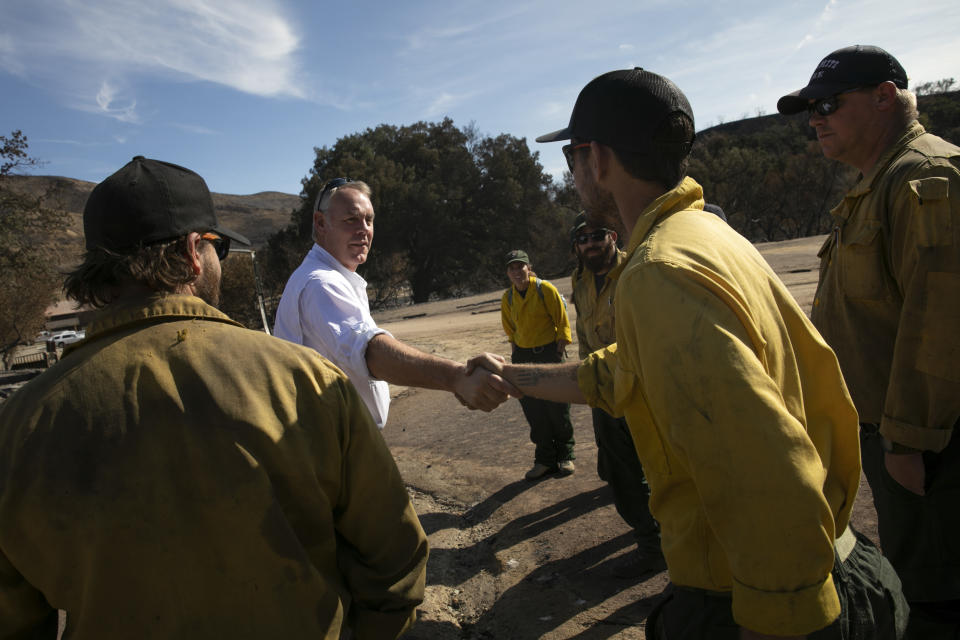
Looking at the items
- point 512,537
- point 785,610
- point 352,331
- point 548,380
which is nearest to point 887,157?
point 548,380

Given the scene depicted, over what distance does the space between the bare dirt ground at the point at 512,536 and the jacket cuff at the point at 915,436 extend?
5.27 feet

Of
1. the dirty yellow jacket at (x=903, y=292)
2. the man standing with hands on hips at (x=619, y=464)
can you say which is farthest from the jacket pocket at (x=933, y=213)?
the man standing with hands on hips at (x=619, y=464)

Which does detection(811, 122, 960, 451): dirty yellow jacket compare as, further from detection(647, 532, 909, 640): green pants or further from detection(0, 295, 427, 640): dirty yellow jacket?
detection(0, 295, 427, 640): dirty yellow jacket

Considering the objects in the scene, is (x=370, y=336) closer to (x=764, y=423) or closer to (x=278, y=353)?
(x=278, y=353)

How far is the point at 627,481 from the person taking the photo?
377cm

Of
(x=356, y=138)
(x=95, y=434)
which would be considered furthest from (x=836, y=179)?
(x=95, y=434)

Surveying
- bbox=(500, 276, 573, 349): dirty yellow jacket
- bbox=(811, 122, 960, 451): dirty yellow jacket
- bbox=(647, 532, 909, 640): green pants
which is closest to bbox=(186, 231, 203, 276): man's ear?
bbox=(647, 532, 909, 640): green pants

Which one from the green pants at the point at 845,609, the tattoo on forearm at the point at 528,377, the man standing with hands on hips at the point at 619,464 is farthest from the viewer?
the man standing with hands on hips at the point at 619,464

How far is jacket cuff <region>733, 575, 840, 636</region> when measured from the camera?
3.85ft

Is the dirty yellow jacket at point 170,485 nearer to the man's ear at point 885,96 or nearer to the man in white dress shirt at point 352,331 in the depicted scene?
the man in white dress shirt at point 352,331

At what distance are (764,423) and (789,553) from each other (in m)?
0.25

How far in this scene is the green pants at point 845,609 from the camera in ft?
4.53

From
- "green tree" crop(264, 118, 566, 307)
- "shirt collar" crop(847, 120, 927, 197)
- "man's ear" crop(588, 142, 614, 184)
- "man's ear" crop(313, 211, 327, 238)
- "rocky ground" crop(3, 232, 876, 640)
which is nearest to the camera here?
"man's ear" crop(588, 142, 614, 184)

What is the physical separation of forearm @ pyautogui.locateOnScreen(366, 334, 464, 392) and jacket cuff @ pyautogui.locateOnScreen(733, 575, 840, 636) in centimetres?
162
